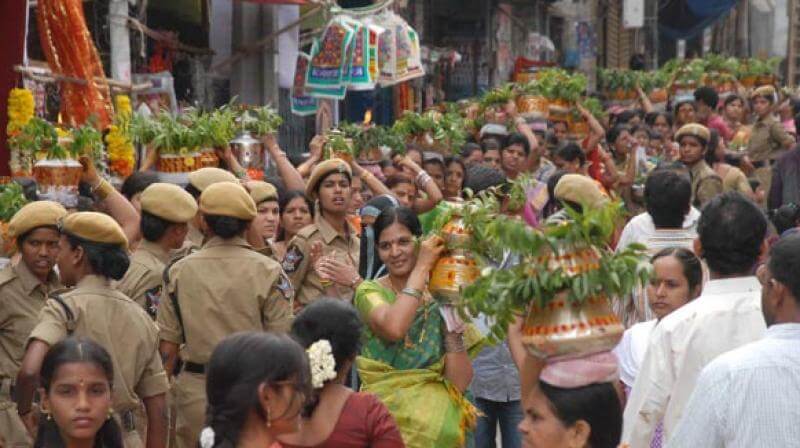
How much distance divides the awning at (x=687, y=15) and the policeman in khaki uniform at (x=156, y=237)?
27.8 metres

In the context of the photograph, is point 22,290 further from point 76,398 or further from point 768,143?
point 768,143

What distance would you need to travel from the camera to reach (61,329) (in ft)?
20.0

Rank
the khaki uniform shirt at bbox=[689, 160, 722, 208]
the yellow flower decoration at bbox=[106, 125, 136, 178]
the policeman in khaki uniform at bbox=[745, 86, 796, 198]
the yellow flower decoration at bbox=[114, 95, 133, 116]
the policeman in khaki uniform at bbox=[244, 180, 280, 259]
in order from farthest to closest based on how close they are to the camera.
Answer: the policeman in khaki uniform at bbox=[745, 86, 796, 198] → the yellow flower decoration at bbox=[114, 95, 133, 116] → the khaki uniform shirt at bbox=[689, 160, 722, 208] → the yellow flower decoration at bbox=[106, 125, 136, 178] → the policeman in khaki uniform at bbox=[244, 180, 280, 259]

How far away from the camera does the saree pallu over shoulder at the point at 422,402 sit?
620cm

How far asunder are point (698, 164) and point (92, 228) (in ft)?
20.7

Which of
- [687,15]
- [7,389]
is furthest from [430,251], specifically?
[687,15]

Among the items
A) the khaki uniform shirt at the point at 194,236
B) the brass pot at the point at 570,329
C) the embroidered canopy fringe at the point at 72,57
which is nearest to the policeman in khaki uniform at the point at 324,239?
the khaki uniform shirt at the point at 194,236

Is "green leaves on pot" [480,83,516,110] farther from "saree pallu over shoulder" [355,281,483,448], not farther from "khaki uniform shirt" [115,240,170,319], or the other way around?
"saree pallu over shoulder" [355,281,483,448]

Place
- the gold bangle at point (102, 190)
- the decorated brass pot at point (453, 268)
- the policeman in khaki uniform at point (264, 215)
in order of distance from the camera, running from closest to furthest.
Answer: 1. the decorated brass pot at point (453, 268)
2. the gold bangle at point (102, 190)
3. the policeman in khaki uniform at point (264, 215)

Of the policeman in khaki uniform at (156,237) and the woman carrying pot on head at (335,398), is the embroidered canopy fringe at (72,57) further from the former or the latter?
the woman carrying pot on head at (335,398)

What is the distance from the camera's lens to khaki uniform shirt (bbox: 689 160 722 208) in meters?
11.2

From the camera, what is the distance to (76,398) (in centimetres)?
532

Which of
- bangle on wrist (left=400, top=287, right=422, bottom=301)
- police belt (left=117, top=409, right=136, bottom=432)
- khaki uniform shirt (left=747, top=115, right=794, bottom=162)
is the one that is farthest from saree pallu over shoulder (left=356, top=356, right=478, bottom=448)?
khaki uniform shirt (left=747, top=115, right=794, bottom=162)

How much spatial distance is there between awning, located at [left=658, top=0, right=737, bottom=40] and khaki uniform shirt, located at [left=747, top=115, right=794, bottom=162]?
18016 mm
